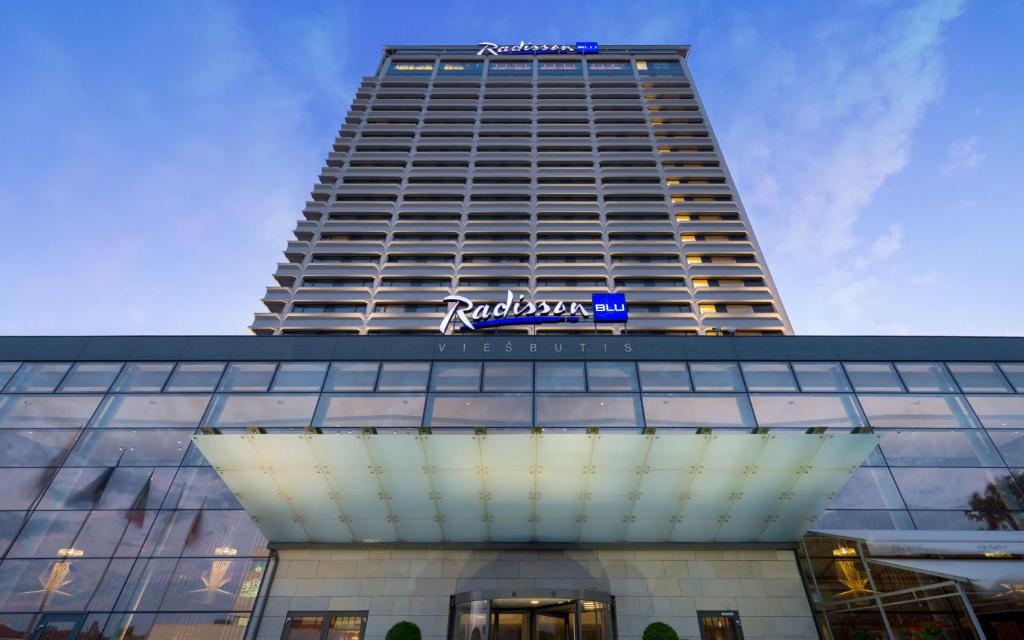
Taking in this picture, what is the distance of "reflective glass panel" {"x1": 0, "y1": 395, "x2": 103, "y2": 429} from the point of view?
1759cm

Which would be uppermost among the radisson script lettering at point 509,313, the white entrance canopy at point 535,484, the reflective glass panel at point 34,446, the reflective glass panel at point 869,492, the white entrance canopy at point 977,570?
the radisson script lettering at point 509,313

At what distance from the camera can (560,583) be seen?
15.0 m

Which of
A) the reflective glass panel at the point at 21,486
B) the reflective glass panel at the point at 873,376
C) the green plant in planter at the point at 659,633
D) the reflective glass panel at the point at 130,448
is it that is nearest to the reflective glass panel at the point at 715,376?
the reflective glass panel at the point at 873,376

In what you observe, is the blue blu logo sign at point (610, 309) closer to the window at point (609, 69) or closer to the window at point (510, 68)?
the window at point (609, 69)

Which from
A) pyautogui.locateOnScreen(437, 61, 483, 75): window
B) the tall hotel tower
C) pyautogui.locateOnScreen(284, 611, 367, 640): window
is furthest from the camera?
pyautogui.locateOnScreen(437, 61, 483, 75): window

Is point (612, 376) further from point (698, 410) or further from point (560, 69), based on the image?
point (560, 69)

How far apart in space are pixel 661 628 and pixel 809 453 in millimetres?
5715

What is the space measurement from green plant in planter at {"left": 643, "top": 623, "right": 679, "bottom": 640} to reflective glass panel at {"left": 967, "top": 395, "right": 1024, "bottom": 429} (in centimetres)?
1360

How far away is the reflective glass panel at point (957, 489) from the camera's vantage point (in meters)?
15.7

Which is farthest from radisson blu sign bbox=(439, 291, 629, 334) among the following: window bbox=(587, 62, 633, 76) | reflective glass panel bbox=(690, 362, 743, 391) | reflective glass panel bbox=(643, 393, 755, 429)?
window bbox=(587, 62, 633, 76)

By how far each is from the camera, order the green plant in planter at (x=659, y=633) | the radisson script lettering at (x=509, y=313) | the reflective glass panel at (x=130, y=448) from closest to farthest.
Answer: the green plant in planter at (x=659, y=633) → the reflective glass panel at (x=130, y=448) → the radisson script lettering at (x=509, y=313)

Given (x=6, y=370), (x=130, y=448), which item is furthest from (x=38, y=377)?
(x=130, y=448)

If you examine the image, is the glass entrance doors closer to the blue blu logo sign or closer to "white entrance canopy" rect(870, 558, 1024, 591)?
"white entrance canopy" rect(870, 558, 1024, 591)

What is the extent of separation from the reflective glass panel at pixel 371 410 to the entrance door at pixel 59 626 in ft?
25.7
